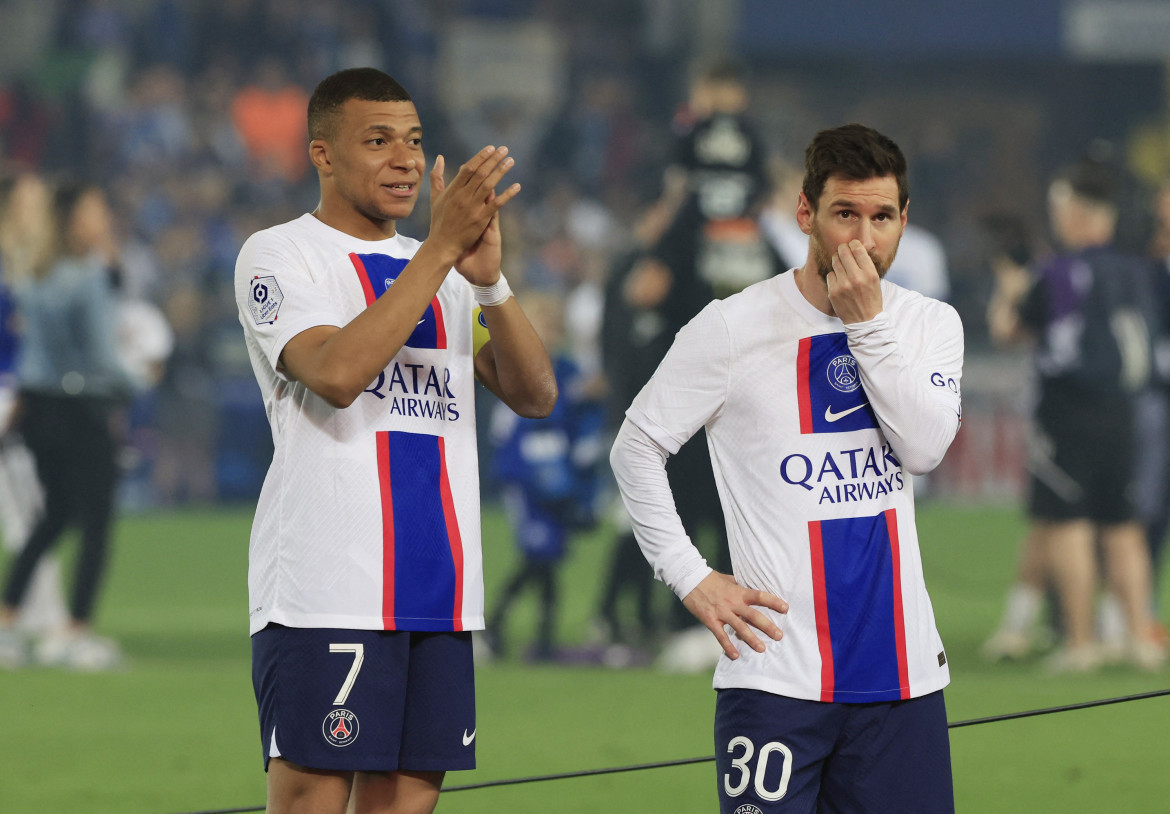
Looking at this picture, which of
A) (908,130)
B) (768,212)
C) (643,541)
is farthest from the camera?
(908,130)

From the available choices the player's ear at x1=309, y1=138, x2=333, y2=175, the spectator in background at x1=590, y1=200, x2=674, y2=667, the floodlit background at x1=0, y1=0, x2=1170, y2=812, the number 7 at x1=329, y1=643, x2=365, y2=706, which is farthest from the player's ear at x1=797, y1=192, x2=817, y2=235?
the spectator in background at x1=590, y1=200, x2=674, y2=667

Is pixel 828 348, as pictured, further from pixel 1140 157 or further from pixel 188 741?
pixel 1140 157

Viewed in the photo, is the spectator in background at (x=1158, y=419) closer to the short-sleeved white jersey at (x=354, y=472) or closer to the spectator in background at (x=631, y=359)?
the spectator in background at (x=631, y=359)

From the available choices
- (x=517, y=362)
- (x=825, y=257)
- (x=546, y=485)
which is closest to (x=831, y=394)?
(x=825, y=257)

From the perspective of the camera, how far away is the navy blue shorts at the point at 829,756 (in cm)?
299

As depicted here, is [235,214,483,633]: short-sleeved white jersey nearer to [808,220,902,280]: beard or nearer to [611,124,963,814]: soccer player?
[611,124,963,814]: soccer player

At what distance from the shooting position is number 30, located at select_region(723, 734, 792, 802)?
2.98m

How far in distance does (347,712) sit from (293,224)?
935 mm

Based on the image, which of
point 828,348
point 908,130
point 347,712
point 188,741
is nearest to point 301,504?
point 347,712

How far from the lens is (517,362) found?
3.28 metres

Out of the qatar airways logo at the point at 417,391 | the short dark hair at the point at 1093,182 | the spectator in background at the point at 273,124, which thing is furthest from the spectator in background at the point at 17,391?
the spectator in background at the point at 273,124

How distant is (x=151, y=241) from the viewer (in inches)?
677

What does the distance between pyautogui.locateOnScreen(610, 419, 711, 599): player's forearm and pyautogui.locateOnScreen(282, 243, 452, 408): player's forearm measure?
490mm

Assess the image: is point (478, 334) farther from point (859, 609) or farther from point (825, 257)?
point (859, 609)
